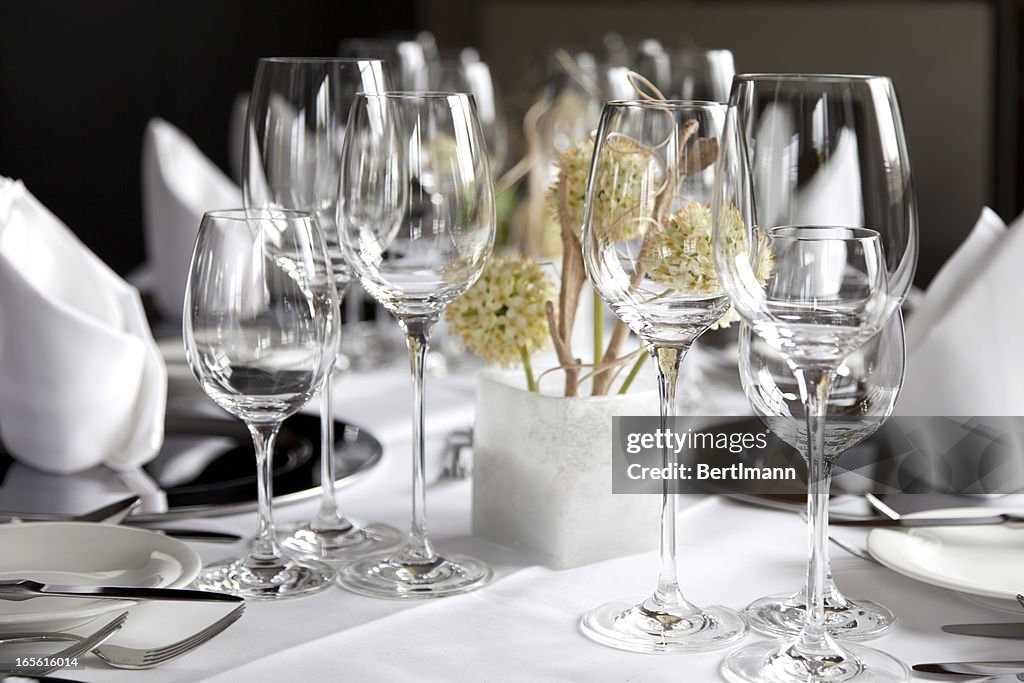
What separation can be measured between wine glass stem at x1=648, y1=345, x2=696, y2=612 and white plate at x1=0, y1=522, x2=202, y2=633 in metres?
0.32

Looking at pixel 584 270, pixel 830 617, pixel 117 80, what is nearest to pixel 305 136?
pixel 584 270

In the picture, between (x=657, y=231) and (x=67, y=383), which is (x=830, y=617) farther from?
(x=67, y=383)

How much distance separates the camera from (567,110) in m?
1.96

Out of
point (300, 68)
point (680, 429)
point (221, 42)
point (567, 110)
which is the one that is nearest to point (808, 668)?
point (680, 429)

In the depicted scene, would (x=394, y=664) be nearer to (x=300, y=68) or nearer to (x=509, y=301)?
(x=509, y=301)

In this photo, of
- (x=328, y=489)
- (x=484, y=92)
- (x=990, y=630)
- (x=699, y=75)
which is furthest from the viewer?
(x=484, y=92)

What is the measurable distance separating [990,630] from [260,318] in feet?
1.75

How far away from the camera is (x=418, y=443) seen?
905 millimetres

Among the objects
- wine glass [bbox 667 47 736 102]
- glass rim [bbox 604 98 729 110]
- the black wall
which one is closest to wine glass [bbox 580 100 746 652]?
glass rim [bbox 604 98 729 110]

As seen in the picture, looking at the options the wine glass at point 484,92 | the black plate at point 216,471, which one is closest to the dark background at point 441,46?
the wine glass at point 484,92

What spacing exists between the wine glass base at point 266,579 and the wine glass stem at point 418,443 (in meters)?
0.07

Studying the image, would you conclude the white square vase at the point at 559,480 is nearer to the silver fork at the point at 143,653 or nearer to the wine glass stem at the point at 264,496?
the wine glass stem at the point at 264,496

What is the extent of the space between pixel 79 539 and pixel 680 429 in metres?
0.57

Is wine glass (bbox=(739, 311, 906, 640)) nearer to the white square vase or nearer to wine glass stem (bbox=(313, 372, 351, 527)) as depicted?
the white square vase
